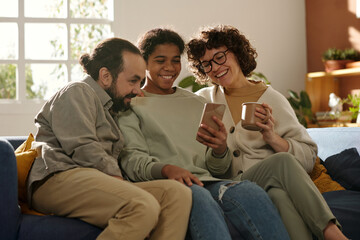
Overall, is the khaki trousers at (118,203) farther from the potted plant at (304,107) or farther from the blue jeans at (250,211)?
the potted plant at (304,107)

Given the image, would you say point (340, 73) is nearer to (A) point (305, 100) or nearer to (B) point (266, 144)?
(A) point (305, 100)

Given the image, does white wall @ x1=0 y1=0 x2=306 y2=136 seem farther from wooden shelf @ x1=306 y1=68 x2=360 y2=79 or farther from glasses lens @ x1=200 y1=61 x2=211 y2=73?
glasses lens @ x1=200 y1=61 x2=211 y2=73

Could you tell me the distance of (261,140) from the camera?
231 centimetres

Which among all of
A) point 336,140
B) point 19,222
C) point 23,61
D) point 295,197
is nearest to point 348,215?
point 295,197

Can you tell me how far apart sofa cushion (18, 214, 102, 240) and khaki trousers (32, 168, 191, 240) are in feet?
0.09

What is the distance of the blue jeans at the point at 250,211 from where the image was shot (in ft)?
5.83

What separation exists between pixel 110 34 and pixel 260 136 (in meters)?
3.21

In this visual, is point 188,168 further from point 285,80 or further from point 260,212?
point 285,80

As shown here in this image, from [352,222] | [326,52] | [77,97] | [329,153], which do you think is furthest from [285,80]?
[77,97]

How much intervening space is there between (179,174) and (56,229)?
0.49 metres

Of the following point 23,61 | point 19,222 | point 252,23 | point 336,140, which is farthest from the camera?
point 252,23

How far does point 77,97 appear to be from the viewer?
1855 millimetres

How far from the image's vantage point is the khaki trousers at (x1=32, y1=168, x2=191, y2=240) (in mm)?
1608

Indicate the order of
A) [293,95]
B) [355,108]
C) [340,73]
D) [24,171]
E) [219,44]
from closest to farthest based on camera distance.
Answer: [24,171] < [219,44] < [355,108] < [340,73] < [293,95]
